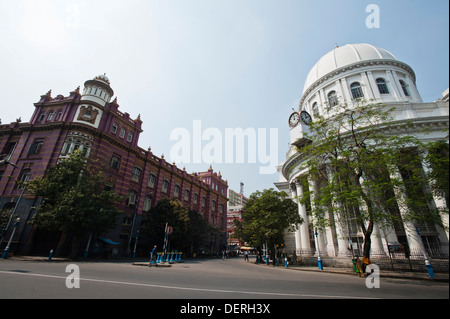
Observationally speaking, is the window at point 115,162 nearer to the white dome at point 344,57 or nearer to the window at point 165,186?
the window at point 165,186

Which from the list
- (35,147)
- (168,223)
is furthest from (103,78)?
(168,223)

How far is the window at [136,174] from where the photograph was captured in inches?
1275

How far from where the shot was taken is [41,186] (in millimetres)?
19953

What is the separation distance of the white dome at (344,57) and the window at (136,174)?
31240mm

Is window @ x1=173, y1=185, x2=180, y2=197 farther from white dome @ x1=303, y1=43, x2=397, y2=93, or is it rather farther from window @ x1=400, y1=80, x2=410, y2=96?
window @ x1=400, y1=80, x2=410, y2=96

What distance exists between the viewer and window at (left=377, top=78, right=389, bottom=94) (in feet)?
94.4

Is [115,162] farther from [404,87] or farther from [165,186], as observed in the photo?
[404,87]

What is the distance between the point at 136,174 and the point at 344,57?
3739cm

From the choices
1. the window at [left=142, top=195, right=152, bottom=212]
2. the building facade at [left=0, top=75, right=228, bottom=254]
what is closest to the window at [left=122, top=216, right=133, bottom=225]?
the building facade at [left=0, top=75, right=228, bottom=254]

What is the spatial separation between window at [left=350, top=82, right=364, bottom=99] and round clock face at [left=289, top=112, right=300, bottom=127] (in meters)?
8.25

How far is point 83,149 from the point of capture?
2623 centimetres

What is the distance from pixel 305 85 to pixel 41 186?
3978 centimetres
